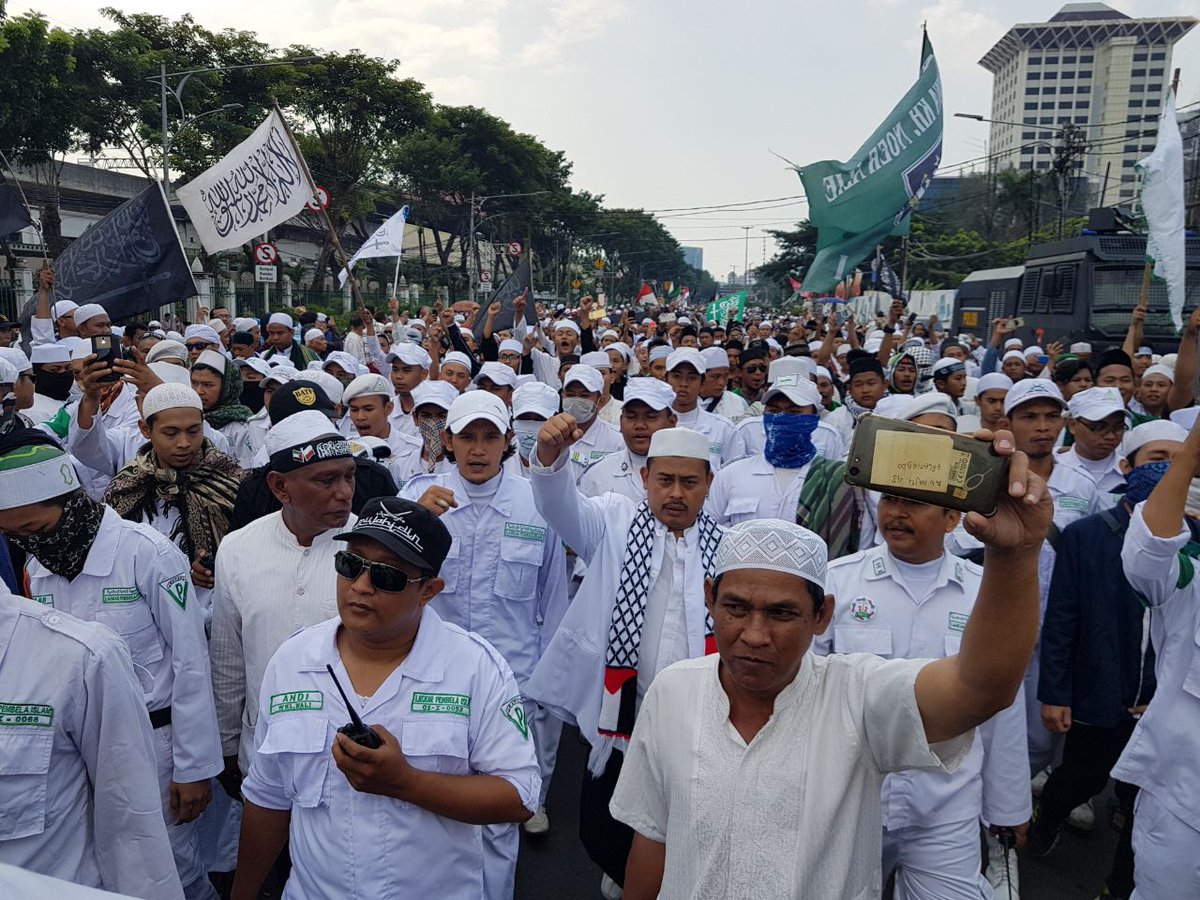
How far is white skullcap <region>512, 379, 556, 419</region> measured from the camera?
567cm

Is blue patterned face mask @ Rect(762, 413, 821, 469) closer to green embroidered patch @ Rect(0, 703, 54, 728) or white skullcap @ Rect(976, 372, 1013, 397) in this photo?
white skullcap @ Rect(976, 372, 1013, 397)

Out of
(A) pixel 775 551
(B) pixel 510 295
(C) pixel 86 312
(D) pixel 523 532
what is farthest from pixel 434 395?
(B) pixel 510 295

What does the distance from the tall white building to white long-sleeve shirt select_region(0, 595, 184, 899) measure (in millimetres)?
153011

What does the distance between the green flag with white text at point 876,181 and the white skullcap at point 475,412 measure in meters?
6.61

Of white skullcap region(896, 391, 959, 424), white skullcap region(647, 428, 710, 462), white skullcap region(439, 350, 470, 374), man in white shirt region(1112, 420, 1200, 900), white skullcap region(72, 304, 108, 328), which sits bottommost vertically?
man in white shirt region(1112, 420, 1200, 900)

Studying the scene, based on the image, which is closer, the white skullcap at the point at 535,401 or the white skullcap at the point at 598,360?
the white skullcap at the point at 535,401

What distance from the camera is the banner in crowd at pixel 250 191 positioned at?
9578mm

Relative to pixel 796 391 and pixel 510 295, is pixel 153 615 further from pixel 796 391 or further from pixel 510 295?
pixel 510 295

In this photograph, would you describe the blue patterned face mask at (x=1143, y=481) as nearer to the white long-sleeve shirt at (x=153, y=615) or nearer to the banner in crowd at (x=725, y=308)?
the white long-sleeve shirt at (x=153, y=615)

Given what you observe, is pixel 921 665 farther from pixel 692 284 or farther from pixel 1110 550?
pixel 692 284

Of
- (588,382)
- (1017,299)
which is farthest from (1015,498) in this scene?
(1017,299)

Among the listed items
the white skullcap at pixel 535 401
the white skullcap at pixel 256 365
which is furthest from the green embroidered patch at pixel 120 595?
the white skullcap at pixel 256 365

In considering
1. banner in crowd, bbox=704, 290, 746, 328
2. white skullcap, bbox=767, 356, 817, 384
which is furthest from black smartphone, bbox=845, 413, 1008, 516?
banner in crowd, bbox=704, 290, 746, 328

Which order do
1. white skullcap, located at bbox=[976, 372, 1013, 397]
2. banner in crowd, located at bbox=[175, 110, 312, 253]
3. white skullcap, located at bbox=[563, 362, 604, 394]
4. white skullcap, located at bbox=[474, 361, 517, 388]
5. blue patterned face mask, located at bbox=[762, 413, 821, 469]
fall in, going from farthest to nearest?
banner in crowd, located at bbox=[175, 110, 312, 253], white skullcap, located at bbox=[474, 361, 517, 388], white skullcap, located at bbox=[976, 372, 1013, 397], white skullcap, located at bbox=[563, 362, 604, 394], blue patterned face mask, located at bbox=[762, 413, 821, 469]
